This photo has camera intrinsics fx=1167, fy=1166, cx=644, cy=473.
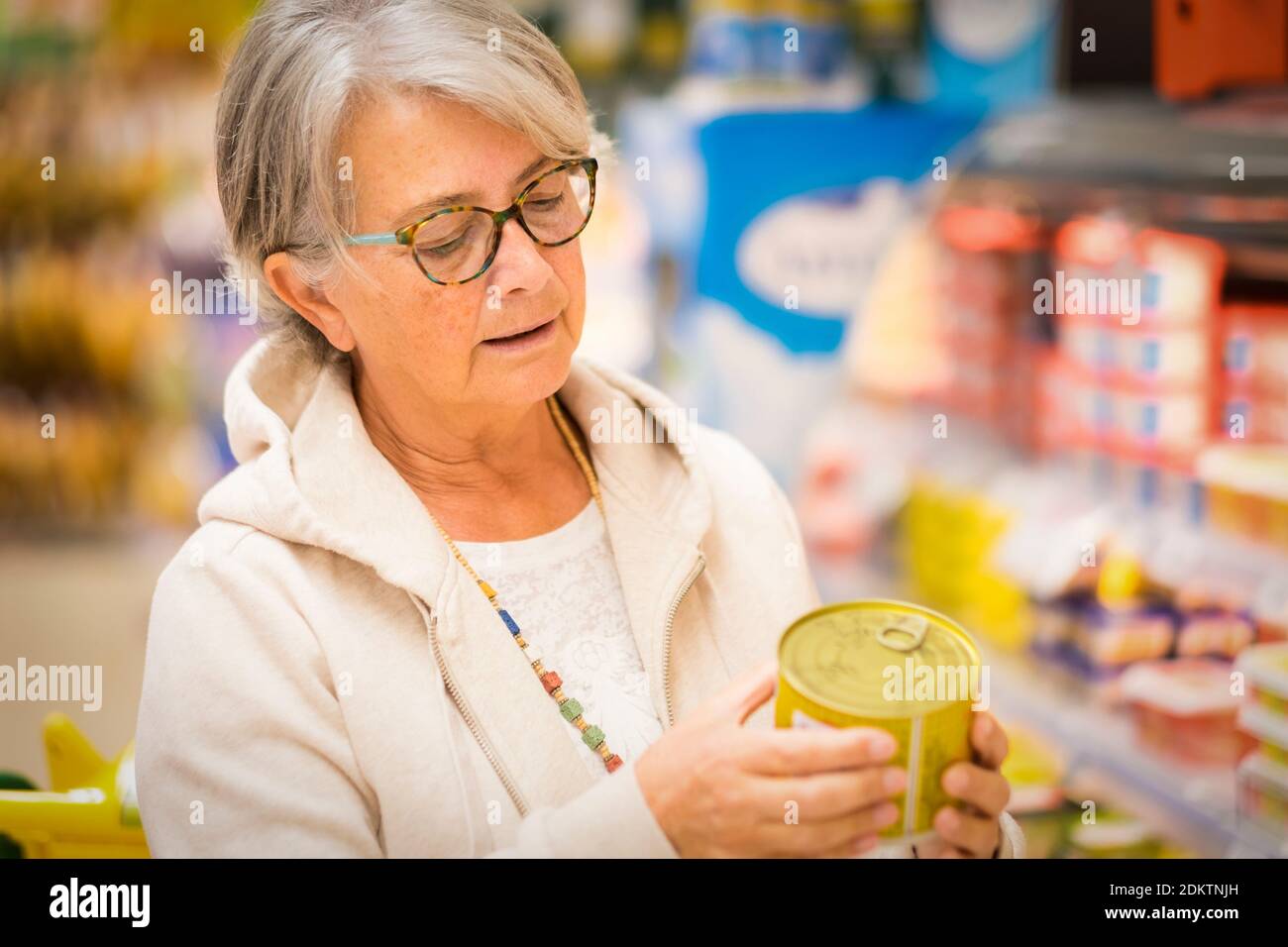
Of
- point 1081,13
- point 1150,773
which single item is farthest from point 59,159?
point 1150,773

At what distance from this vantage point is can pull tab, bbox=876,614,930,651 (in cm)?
97

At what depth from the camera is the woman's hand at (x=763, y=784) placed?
906 mm

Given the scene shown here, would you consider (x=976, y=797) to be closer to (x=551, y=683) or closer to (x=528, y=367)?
(x=551, y=683)

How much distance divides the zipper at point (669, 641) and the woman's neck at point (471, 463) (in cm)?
17

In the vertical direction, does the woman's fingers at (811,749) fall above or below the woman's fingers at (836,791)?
above

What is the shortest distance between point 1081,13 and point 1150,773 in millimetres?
1506

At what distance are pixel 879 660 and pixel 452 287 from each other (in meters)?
0.54

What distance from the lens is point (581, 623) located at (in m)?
1.29

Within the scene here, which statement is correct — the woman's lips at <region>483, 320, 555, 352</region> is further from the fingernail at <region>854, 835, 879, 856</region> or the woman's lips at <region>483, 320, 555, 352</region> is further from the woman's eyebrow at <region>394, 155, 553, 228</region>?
the fingernail at <region>854, 835, 879, 856</region>

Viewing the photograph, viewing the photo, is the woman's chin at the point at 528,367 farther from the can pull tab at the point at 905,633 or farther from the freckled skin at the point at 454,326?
the can pull tab at the point at 905,633
